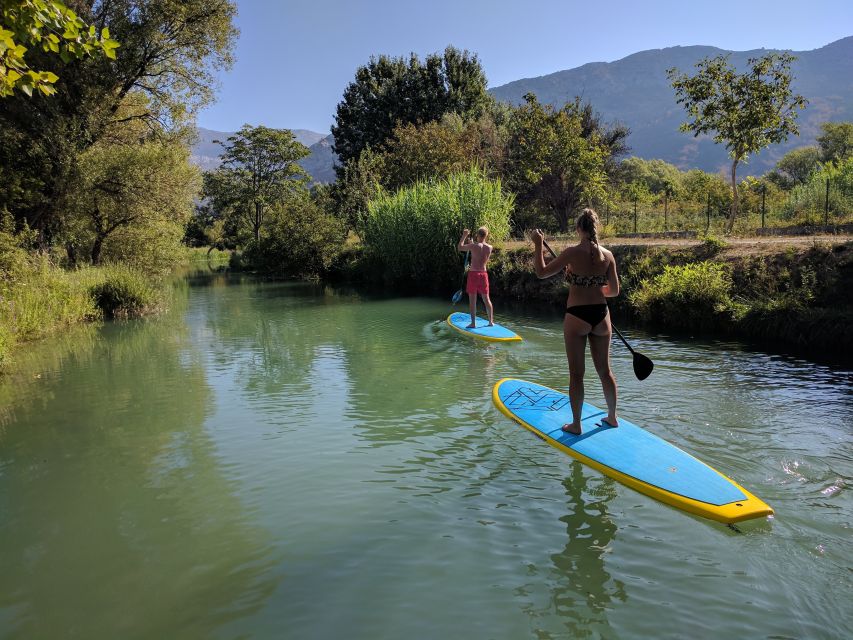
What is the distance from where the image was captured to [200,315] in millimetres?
18562

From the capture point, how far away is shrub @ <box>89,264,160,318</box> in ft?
54.2

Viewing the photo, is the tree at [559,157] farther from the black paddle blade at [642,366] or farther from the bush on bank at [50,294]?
the black paddle blade at [642,366]

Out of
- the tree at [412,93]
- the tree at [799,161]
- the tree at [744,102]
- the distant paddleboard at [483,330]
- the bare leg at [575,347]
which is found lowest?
the distant paddleboard at [483,330]

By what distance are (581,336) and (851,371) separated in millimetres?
5652

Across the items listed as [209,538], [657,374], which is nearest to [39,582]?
[209,538]

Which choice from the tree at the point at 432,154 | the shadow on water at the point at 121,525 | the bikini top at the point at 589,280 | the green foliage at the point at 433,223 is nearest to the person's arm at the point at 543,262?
the bikini top at the point at 589,280

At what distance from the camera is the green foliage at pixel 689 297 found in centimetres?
1170

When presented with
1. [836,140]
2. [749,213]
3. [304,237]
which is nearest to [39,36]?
[749,213]

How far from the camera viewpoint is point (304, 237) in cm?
3253

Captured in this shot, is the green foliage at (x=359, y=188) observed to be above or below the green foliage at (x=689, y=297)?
above

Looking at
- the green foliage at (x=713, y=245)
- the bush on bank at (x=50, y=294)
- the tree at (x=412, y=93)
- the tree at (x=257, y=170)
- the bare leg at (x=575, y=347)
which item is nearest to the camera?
the bare leg at (x=575, y=347)

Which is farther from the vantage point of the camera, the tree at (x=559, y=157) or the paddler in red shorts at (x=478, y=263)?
the tree at (x=559, y=157)

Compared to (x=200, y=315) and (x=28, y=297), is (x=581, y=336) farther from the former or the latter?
(x=200, y=315)

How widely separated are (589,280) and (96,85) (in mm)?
18177
